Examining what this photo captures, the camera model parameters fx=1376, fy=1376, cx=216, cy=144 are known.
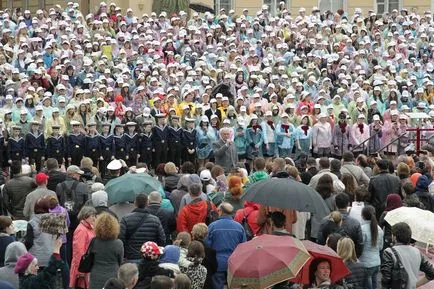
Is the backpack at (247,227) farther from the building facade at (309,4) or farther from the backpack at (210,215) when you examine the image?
the building facade at (309,4)

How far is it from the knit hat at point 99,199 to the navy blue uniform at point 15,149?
10957mm

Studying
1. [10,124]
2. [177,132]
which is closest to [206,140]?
[177,132]

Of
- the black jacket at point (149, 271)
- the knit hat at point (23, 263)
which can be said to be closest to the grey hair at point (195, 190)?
the black jacket at point (149, 271)

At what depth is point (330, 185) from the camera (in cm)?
1847

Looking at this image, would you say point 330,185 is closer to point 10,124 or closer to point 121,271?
point 121,271

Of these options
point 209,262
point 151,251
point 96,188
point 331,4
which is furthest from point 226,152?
point 331,4

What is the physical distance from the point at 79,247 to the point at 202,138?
13555 millimetres

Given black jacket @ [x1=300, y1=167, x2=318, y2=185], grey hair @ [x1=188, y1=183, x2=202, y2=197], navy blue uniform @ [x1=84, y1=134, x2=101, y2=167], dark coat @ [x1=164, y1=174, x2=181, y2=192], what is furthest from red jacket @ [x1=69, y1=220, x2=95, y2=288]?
navy blue uniform @ [x1=84, y1=134, x2=101, y2=167]

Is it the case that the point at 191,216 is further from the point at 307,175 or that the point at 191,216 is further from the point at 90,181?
the point at 307,175

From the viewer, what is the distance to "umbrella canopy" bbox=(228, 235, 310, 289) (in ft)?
44.4

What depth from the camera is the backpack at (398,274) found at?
575 inches

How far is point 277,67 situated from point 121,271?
2356cm

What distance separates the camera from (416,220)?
51.6ft

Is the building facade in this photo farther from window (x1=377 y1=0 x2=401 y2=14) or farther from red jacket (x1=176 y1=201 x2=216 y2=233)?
red jacket (x1=176 y1=201 x2=216 y2=233)
